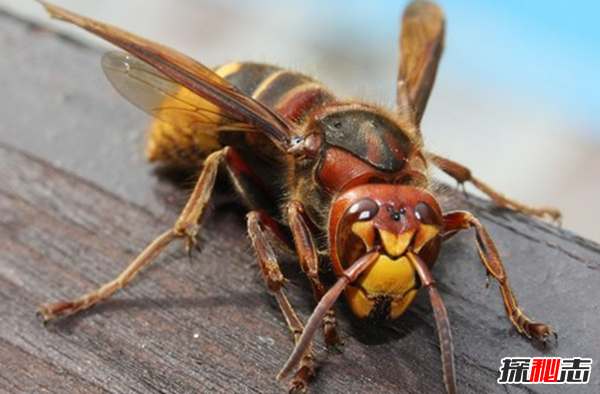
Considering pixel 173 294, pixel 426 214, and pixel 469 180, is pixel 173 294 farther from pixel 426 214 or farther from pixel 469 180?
pixel 469 180

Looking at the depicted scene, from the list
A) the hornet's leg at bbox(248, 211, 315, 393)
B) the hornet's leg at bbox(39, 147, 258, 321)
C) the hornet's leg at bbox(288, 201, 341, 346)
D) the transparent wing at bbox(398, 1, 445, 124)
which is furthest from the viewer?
the transparent wing at bbox(398, 1, 445, 124)

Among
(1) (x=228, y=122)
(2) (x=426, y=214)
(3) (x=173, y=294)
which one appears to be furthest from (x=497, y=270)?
(1) (x=228, y=122)

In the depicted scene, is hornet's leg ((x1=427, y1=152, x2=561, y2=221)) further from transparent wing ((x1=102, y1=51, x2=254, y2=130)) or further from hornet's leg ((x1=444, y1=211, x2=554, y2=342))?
transparent wing ((x1=102, y1=51, x2=254, y2=130))

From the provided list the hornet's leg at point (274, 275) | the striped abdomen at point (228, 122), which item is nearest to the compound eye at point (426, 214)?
the hornet's leg at point (274, 275)

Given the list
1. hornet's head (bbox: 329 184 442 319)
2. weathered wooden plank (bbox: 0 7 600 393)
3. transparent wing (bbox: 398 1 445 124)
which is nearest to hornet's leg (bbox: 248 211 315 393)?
weathered wooden plank (bbox: 0 7 600 393)

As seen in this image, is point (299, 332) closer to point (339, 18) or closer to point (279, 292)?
point (279, 292)

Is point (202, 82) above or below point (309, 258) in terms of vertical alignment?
above

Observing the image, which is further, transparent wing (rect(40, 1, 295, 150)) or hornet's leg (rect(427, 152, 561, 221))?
hornet's leg (rect(427, 152, 561, 221))

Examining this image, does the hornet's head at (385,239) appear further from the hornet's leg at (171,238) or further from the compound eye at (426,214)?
the hornet's leg at (171,238)
